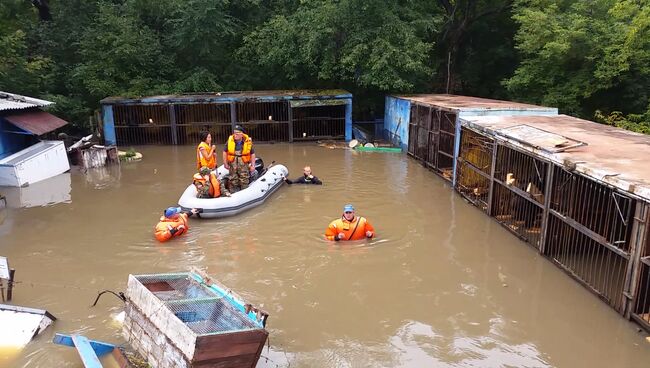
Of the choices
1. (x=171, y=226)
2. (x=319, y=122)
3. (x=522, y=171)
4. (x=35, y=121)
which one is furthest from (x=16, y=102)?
(x=522, y=171)

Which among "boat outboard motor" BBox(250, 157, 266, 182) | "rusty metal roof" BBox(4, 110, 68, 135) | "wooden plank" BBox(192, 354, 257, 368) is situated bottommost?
"wooden plank" BBox(192, 354, 257, 368)

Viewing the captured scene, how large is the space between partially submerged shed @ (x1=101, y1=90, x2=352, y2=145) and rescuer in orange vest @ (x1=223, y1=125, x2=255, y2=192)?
7186mm

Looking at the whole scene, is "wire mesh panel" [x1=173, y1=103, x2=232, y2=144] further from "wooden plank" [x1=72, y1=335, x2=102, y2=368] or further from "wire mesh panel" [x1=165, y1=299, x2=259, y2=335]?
"wire mesh panel" [x1=165, y1=299, x2=259, y2=335]

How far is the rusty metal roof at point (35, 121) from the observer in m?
15.0

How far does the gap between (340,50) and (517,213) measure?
37.7ft

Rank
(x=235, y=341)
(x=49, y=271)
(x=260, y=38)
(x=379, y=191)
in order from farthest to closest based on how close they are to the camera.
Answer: (x=260, y=38)
(x=379, y=191)
(x=49, y=271)
(x=235, y=341)

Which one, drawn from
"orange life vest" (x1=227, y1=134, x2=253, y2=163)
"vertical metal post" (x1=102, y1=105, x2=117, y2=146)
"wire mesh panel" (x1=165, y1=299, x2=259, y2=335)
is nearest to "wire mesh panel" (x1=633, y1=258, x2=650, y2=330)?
"wire mesh panel" (x1=165, y1=299, x2=259, y2=335)

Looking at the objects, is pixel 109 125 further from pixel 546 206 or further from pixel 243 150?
pixel 546 206

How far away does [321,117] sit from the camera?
2066 cm

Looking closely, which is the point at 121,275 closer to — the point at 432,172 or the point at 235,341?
the point at 235,341

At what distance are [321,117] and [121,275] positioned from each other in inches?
510

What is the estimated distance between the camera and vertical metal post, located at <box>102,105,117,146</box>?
62.5 feet

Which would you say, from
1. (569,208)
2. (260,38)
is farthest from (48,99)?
(569,208)

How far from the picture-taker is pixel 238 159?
12375 mm
